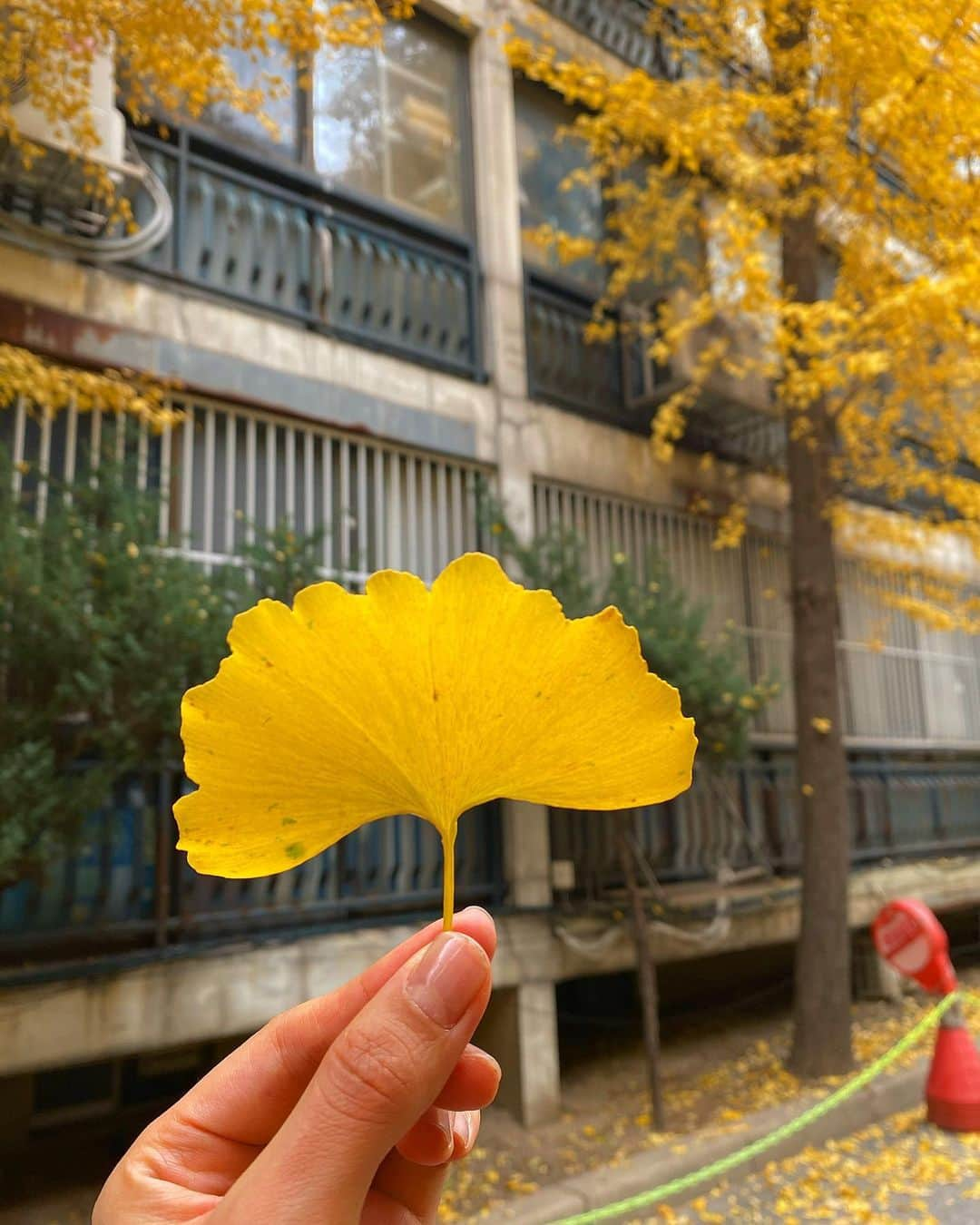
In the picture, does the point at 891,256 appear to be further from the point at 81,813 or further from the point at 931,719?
the point at 81,813

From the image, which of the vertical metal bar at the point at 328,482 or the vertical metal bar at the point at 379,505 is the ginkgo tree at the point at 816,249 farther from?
Answer: the vertical metal bar at the point at 328,482

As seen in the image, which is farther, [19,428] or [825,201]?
[825,201]

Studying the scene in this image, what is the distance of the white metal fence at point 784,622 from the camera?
8.19m

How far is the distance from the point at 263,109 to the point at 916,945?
7846mm

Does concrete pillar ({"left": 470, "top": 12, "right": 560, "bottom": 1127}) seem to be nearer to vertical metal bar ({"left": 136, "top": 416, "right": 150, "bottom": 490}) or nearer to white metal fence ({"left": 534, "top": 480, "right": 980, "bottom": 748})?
white metal fence ({"left": 534, "top": 480, "right": 980, "bottom": 748})

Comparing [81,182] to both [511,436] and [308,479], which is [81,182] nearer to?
[308,479]

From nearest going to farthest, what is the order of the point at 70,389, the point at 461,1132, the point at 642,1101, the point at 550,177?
the point at 461,1132 < the point at 70,389 < the point at 642,1101 < the point at 550,177

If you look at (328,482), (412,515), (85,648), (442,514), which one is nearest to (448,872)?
(85,648)

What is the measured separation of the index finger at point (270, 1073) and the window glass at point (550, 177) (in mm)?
8278

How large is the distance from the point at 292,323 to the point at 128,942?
427 cm

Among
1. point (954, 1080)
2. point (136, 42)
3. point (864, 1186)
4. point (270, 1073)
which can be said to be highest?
point (136, 42)

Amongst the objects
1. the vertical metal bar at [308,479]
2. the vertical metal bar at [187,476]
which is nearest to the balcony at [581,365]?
the vertical metal bar at [308,479]

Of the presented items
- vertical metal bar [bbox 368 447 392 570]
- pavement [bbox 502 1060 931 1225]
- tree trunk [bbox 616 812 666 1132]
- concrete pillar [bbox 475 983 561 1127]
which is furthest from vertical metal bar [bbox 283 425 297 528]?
pavement [bbox 502 1060 931 1225]

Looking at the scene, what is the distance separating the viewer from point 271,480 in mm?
6227
